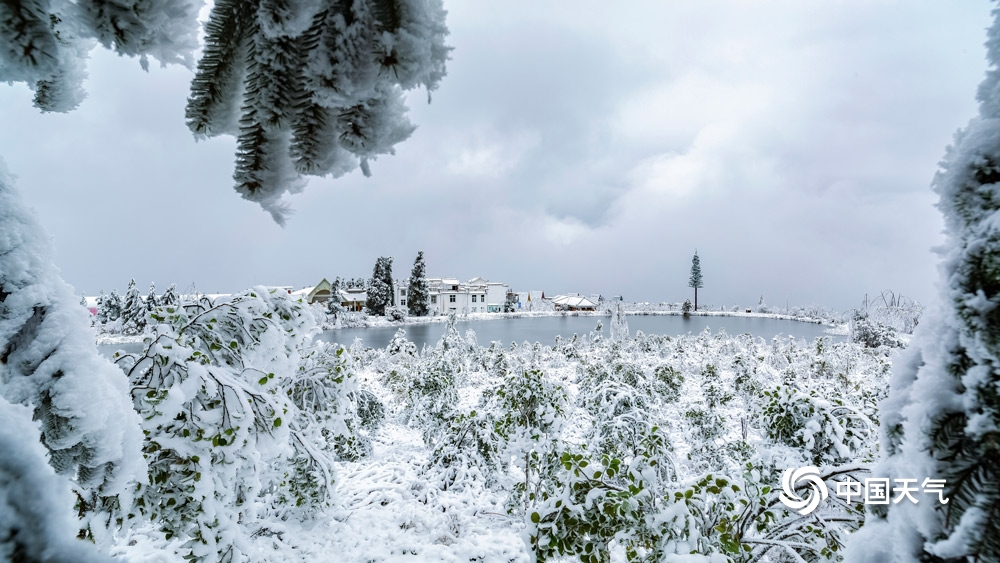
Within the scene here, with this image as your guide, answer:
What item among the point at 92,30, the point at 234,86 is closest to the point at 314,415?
the point at 234,86

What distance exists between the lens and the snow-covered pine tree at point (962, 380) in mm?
647

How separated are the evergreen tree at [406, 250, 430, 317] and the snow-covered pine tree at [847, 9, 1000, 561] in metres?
35.9

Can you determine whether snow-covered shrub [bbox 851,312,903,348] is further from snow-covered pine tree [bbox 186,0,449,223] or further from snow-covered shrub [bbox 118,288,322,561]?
snow-covered pine tree [bbox 186,0,449,223]

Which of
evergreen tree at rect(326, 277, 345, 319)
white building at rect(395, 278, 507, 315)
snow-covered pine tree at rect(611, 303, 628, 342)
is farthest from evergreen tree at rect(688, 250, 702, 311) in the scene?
evergreen tree at rect(326, 277, 345, 319)

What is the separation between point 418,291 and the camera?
38.2m

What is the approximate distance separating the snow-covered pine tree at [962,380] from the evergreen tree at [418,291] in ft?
118

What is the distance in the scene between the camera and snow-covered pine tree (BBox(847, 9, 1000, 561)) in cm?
65

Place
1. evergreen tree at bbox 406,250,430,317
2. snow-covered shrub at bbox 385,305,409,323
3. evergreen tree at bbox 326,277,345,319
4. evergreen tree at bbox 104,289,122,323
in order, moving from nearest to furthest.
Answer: evergreen tree at bbox 104,289,122,323, evergreen tree at bbox 326,277,345,319, evergreen tree at bbox 406,250,430,317, snow-covered shrub at bbox 385,305,409,323

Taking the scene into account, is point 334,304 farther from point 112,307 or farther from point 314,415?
point 314,415

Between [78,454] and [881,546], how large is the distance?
6.09 feet

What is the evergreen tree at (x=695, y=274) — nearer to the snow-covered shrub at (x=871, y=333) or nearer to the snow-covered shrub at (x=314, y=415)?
the snow-covered shrub at (x=871, y=333)

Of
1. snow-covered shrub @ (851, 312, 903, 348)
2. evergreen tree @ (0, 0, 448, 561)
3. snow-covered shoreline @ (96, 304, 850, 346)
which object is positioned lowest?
snow-covered shoreline @ (96, 304, 850, 346)

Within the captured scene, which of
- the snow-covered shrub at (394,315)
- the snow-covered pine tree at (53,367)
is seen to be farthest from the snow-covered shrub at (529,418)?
the snow-covered shrub at (394,315)

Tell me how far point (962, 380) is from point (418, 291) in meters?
38.6
